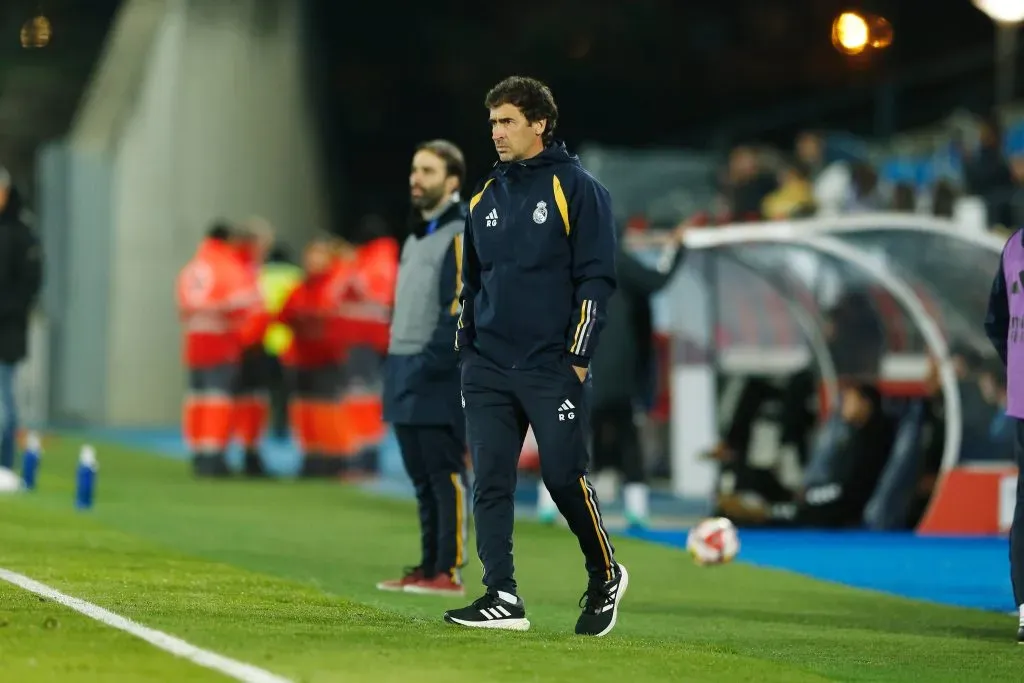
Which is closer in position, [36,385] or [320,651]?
[320,651]

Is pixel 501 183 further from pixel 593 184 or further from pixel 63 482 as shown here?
pixel 63 482

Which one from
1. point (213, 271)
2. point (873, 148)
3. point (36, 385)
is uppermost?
point (873, 148)

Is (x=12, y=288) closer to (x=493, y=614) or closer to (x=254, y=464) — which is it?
(x=254, y=464)

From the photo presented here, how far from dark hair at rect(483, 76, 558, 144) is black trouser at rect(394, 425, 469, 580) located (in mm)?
2604

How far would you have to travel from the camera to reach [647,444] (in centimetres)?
2112

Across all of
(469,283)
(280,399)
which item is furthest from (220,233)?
(469,283)

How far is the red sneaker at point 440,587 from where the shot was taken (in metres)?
10.7

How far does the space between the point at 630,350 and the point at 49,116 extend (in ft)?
67.6

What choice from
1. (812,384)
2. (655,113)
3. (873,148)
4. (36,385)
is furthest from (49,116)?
(812,384)

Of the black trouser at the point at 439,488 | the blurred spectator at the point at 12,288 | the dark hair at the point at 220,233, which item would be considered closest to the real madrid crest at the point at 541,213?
the black trouser at the point at 439,488

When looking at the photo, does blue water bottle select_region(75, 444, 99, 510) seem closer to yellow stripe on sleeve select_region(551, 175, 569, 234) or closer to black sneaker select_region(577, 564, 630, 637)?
black sneaker select_region(577, 564, 630, 637)

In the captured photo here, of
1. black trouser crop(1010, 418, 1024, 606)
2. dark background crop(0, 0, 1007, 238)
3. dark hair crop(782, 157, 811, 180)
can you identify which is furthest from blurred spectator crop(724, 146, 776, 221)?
black trouser crop(1010, 418, 1024, 606)

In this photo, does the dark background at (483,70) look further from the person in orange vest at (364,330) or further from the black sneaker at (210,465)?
the black sneaker at (210,465)

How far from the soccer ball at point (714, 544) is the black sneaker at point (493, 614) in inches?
152
